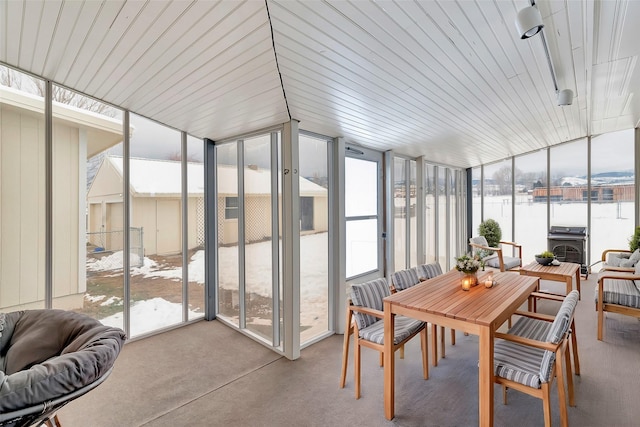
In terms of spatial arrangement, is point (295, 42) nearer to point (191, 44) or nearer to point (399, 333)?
point (191, 44)

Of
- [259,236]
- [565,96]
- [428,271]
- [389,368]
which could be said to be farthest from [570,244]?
[259,236]

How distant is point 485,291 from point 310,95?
7.20 feet

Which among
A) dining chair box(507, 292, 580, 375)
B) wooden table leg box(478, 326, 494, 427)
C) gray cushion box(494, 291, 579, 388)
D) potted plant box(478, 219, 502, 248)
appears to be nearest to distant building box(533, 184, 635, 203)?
potted plant box(478, 219, 502, 248)

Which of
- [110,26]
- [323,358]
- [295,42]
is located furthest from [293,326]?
[110,26]

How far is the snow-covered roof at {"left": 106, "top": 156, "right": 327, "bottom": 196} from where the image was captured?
11.4 feet

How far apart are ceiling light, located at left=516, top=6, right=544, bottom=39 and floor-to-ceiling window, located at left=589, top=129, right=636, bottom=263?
20.8 feet

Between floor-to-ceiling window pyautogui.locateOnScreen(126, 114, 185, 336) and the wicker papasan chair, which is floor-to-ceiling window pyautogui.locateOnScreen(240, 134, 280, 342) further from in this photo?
the wicker papasan chair

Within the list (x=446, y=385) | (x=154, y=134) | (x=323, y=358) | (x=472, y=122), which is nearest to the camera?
(x=446, y=385)

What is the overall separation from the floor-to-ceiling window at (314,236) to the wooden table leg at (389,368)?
1.32 m

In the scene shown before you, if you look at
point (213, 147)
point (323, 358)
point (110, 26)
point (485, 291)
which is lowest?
point (323, 358)

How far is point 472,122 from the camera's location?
3.91 metres

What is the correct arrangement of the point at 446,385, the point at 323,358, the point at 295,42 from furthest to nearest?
the point at 323,358, the point at 446,385, the point at 295,42

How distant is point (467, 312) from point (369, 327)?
809 millimetres

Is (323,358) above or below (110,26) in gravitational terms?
below
